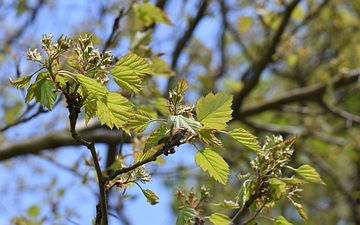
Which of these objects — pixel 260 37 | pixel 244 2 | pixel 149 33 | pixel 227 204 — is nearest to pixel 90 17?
pixel 244 2

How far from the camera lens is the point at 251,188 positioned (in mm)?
1261

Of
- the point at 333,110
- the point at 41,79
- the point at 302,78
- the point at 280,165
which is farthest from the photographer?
the point at 302,78

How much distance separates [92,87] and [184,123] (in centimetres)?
19

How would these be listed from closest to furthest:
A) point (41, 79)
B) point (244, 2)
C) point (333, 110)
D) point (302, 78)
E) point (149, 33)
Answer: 1. point (41, 79)
2. point (149, 33)
3. point (333, 110)
4. point (244, 2)
5. point (302, 78)

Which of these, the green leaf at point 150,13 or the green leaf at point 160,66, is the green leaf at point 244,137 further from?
the green leaf at point 150,13

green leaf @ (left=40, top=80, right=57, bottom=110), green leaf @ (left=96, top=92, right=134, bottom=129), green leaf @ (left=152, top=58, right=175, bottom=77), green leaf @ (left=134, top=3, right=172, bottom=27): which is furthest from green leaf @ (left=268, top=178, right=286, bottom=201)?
green leaf @ (left=134, top=3, right=172, bottom=27)

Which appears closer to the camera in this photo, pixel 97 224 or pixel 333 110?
pixel 97 224

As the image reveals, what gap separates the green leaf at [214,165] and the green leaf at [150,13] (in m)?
1.12

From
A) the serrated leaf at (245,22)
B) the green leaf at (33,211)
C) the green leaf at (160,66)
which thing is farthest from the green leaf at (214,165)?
the serrated leaf at (245,22)

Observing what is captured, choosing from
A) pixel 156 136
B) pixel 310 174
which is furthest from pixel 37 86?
pixel 310 174

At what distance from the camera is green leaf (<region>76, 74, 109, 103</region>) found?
95cm

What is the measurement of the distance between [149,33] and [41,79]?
0.90 meters

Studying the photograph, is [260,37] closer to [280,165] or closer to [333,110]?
[333,110]

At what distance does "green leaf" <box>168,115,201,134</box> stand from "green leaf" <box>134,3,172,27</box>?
1.22 metres
